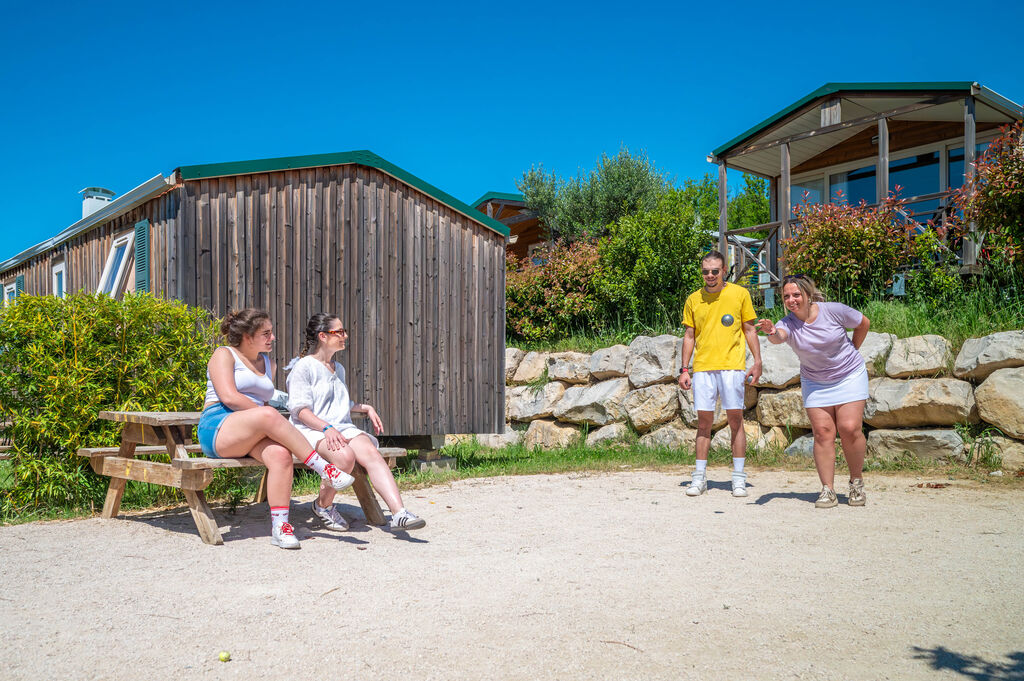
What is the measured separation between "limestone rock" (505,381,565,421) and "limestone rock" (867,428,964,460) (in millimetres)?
4685

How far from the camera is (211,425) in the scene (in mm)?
4473

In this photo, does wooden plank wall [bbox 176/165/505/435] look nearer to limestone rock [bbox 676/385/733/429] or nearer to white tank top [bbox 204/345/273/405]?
limestone rock [bbox 676/385/733/429]

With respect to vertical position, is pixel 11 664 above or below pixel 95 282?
below

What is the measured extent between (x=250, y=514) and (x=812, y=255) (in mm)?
7614

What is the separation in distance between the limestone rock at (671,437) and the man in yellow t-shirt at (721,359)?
3.06 meters

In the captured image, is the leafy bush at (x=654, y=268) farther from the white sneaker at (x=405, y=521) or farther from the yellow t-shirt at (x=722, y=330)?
the white sneaker at (x=405, y=521)

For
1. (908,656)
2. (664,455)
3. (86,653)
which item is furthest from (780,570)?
(664,455)

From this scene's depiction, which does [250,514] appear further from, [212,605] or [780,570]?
[780,570]

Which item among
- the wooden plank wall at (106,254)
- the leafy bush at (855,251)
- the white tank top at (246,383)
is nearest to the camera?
the white tank top at (246,383)

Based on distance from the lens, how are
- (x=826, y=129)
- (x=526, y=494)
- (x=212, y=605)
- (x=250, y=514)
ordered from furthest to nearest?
(x=826, y=129)
(x=526, y=494)
(x=250, y=514)
(x=212, y=605)

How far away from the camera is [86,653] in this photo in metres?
2.71

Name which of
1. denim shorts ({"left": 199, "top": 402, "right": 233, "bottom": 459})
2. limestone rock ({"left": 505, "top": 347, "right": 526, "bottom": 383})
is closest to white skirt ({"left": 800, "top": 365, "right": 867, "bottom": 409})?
denim shorts ({"left": 199, "top": 402, "right": 233, "bottom": 459})

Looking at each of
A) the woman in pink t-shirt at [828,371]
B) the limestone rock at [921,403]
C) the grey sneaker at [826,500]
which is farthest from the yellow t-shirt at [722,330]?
the limestone rock at [921,403]

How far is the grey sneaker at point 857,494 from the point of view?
5.40m
